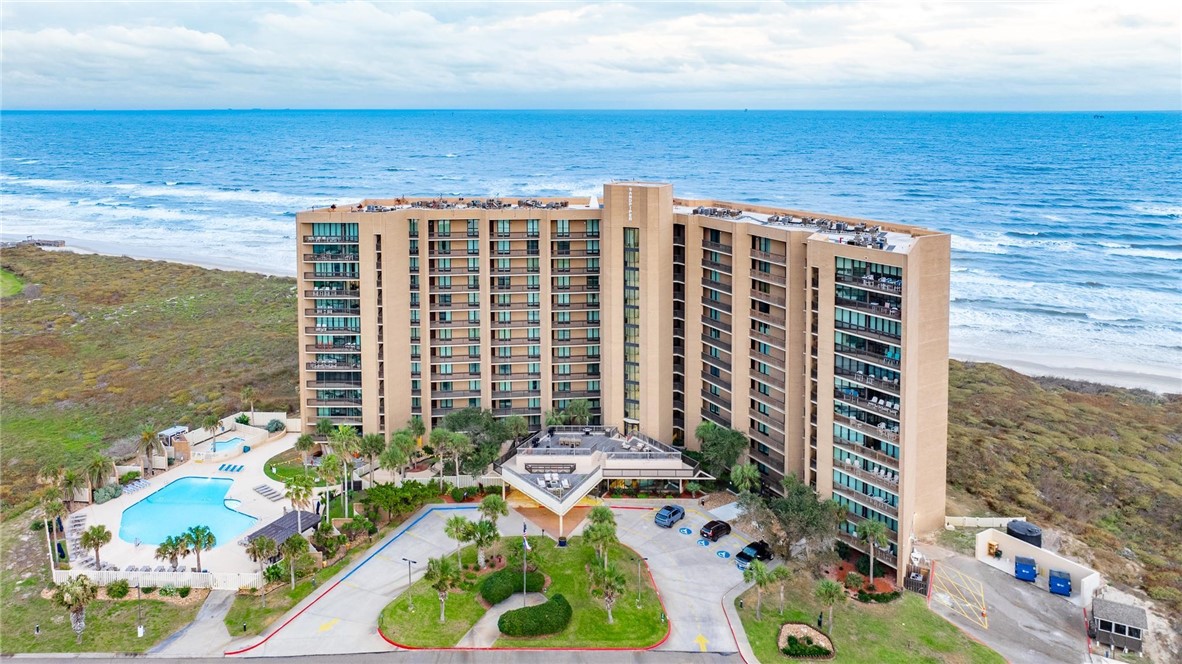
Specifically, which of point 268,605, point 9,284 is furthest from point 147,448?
point 9,284

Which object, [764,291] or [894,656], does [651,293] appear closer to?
[764,291]

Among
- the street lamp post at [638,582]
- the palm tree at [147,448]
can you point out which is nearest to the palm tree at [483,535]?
the street lamp post at [638,582]

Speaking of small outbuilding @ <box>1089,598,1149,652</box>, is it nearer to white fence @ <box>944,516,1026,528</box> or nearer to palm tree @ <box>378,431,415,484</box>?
white fence @ <box>944,516,1026,528</box>

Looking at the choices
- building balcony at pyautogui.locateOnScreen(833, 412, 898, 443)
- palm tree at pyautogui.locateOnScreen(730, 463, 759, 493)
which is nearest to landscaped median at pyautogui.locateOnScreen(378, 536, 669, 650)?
palm tree at pyautogui.locateOnScreen(730, 463, 759, 493)

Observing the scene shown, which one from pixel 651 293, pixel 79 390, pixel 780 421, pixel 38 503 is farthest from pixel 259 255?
pixel 780 421

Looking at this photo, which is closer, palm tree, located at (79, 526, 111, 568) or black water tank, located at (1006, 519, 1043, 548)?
palm tree, located at (79, 526, 111, 568)

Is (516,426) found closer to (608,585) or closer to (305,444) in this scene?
(305,444)
